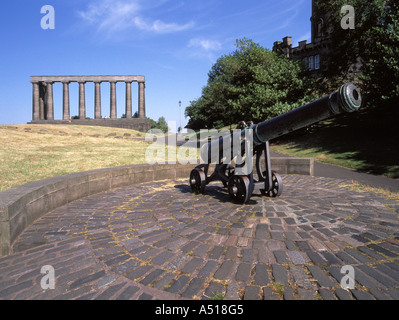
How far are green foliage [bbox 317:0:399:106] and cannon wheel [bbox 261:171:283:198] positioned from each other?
1236 cm

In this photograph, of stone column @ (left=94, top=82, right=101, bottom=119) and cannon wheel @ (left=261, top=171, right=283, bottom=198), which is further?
stone column @ (left=94, top=82, right=101, bottom=119)

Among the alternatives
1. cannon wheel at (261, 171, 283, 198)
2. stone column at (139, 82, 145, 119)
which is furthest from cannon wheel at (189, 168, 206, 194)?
stone column at (139, 82, 145, 119)

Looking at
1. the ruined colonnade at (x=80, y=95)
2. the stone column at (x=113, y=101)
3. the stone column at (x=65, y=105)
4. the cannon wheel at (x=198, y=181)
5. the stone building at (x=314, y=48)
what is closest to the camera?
the cannon wheel at (x=198, y=181)

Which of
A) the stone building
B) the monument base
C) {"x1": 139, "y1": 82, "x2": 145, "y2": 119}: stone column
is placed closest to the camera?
the stone building

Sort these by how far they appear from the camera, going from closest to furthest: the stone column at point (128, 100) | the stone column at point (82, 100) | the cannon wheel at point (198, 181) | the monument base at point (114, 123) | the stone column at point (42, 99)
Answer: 1. the cannon wheel at point (198, 181)
2. the monument base at point (114, 123)
3. the stone column at point (82, 100)
4. the stone column at point (42, 99)
5. the stone column at point (128, 100)

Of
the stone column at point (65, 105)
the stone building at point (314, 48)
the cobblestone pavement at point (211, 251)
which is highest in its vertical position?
the stone building at point (314, 48)

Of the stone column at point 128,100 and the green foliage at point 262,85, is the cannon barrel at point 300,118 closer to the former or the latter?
the green foliage at point 262,85

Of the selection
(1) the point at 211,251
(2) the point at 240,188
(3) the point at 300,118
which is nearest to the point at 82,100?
(2) the point at 240,188

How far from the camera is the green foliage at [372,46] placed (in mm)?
14289

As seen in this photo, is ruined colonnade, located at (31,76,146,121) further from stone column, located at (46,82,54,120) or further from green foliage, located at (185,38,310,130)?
green foliage, located at (185,38,310,130)

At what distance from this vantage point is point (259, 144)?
545cm

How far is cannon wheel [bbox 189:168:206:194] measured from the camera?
6273 mm

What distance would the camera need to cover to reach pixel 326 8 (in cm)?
1927

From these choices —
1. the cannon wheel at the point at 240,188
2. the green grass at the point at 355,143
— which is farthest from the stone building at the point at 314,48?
the cannon wheel at the point at 240,188
